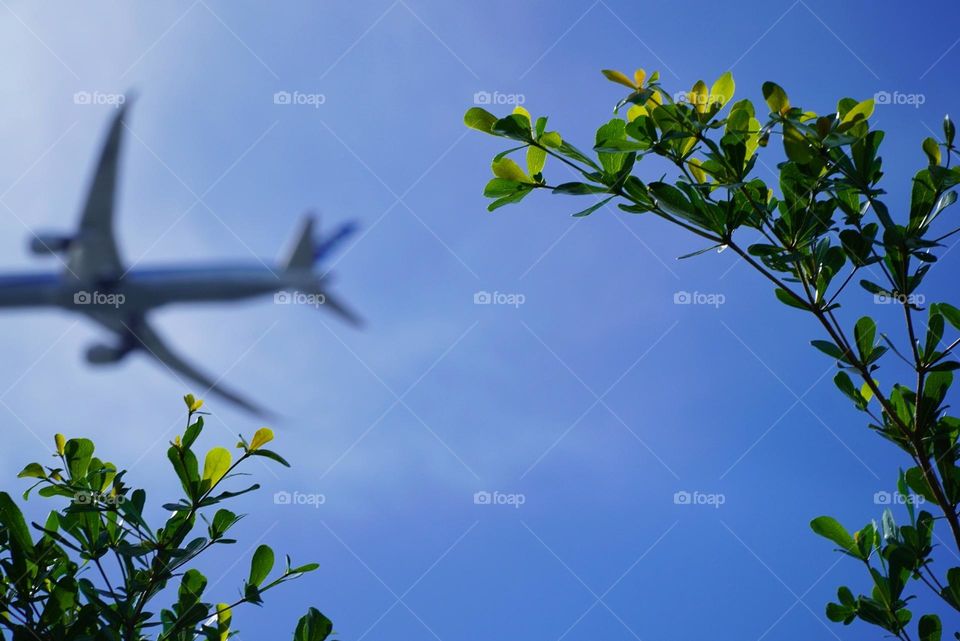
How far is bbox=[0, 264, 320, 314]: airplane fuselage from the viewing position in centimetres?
491

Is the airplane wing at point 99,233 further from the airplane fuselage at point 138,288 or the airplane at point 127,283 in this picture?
the airplane fuselage at point 138,288

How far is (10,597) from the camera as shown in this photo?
3.78 feet

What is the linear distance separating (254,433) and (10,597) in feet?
1.28

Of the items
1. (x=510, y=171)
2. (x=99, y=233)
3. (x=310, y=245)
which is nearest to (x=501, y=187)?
(x=510, y=171)

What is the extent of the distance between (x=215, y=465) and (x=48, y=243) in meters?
4.08

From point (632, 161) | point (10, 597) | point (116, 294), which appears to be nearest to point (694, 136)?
point (632, 161)

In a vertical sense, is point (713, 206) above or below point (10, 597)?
above

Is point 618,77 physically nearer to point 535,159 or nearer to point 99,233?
point 535,159

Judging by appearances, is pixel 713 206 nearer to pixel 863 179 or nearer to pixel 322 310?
pixel 863 179

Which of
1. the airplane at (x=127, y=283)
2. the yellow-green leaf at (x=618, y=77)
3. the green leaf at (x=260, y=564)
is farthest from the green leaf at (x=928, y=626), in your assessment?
the airplane at (x=127, y=283)

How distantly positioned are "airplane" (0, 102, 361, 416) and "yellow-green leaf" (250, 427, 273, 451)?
6.57 ft

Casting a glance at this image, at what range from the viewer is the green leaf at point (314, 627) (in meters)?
1.26

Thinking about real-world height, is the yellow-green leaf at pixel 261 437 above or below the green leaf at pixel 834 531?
above

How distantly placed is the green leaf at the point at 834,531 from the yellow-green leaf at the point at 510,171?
0.65 meters
